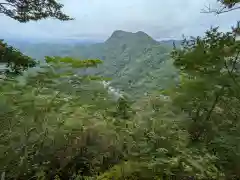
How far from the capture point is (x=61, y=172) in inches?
175

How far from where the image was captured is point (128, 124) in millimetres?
4418

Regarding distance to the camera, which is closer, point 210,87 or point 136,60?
point 210,87

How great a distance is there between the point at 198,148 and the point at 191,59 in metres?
1.50

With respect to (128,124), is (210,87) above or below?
above

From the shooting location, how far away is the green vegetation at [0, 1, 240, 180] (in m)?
3.91

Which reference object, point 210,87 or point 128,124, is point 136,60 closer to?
point 210,87

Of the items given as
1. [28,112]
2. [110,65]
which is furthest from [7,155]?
[110,65]

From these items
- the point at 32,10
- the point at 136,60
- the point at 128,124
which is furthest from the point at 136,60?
the point at 128,124

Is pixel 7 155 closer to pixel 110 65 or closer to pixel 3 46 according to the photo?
pixel 3 46

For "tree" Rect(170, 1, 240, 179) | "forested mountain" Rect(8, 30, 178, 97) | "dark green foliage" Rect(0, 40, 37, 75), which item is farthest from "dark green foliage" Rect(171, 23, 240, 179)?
"dark green foliage" Rect(0, 40, 37, 75)

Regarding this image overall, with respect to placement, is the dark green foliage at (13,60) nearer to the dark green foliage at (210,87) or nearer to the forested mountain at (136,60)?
the forested mountain at (136,60)

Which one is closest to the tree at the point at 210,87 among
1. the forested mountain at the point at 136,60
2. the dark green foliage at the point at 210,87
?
the dark green foliage at the point at 210,87

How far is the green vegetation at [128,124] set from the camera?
12.8 ft

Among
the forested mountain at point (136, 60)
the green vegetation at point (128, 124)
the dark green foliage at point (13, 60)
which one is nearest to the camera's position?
the green vegetation at point (128, 124)
